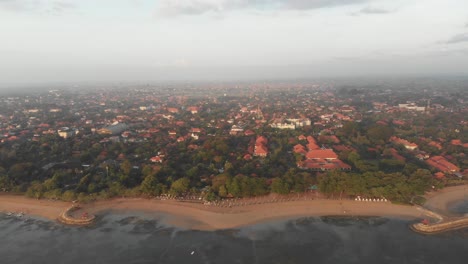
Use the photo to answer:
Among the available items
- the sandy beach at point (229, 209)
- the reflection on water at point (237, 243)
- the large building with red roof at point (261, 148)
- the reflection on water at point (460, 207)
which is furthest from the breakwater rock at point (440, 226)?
the large building with red roof at point (261, 148)

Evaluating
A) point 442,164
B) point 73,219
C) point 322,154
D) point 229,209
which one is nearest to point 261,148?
point 322,154

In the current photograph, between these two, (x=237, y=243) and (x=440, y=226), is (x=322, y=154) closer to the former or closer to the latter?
(x=440, y=226)

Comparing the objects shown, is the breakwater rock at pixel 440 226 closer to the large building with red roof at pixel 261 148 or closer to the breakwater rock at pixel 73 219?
the large building with red roof at pixel 261 148

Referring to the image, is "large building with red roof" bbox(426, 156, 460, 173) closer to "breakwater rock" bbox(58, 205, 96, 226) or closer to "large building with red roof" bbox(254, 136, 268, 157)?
"large building with red roof" bbox(254, 136, 268, 157)

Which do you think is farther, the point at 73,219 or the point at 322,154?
the point at 322,154

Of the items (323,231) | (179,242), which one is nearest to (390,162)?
(323,231)

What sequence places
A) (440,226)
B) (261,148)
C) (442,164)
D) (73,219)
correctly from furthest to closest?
(261,148)
(442,164)
(73,219)
(440,226)
